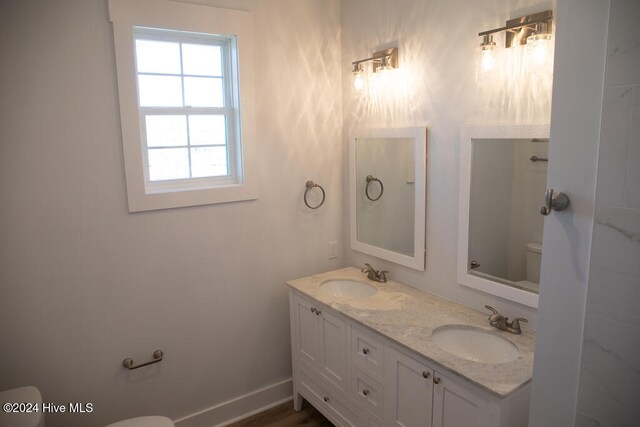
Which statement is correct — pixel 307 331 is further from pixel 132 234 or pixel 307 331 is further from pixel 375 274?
pixel 132 234

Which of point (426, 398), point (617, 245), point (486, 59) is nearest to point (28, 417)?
point (426, 398)

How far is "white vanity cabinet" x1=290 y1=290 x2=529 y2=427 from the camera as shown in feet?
5.34

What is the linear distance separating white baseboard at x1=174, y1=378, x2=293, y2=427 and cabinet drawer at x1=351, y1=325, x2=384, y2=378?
0.89 metres

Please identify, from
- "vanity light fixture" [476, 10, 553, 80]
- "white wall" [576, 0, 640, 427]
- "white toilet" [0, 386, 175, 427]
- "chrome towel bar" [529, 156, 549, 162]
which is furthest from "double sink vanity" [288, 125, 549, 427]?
"white toilet" [0, 386, 175, 427]

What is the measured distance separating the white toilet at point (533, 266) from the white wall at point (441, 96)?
0.35ft

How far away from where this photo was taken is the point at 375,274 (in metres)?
2.71

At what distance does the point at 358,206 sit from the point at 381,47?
980mm

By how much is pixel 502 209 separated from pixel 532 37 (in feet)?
2.40

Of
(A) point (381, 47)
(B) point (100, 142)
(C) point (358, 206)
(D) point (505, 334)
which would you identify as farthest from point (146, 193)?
(D) point (505, 334)

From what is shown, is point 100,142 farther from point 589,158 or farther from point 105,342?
point 589,158

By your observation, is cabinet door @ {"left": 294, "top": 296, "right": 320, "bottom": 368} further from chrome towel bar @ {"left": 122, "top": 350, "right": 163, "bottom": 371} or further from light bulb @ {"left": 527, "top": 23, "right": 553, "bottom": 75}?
light bulb @ {"left": 527, "top": 23, "right": 553, "bottom": 75}

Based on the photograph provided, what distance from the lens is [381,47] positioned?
8.54 ft

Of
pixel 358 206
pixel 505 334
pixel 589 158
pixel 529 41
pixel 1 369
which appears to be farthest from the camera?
pixel 358 206

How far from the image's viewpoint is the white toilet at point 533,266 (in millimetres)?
1915
